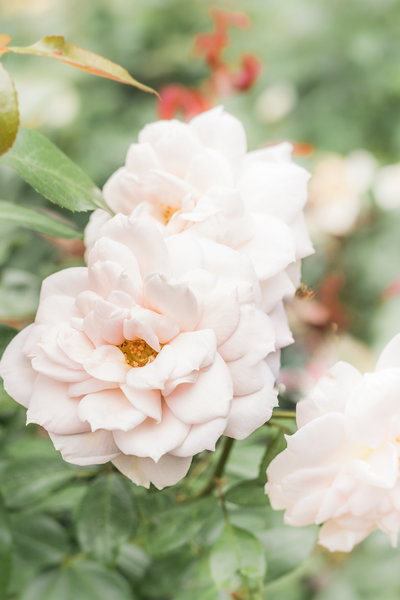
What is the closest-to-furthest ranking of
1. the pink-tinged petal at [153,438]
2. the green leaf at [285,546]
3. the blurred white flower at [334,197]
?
the pink-tinged petal at [153,438]
the green leaf at [285,546]
the blurred white flower at [334,197]

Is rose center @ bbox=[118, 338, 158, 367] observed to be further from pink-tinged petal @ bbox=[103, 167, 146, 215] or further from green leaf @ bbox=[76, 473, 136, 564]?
green leaf @ bbox=[76, 473, 136, 564]

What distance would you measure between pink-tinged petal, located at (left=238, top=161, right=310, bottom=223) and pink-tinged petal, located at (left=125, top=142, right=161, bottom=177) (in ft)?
0.20

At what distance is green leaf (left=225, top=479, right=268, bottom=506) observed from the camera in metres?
0.49

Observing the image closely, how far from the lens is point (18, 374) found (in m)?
0.39

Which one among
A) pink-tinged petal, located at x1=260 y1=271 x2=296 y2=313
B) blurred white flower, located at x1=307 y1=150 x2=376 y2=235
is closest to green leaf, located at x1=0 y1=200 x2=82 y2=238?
pink-tinged petal, located at x1=260 y1=271 x2=296 y2=313

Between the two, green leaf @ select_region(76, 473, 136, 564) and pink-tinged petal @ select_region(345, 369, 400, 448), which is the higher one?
pink-tinged petal @ select_region(345, 369, 400, 448)

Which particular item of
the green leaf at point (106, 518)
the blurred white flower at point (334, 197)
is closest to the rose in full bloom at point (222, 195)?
the green leaf at point (106, 518)

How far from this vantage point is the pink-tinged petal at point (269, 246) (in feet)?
1.34

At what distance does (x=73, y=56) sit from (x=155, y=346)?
179mm

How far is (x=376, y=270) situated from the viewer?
162 cm

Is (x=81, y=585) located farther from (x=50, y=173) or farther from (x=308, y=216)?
(x=308, y=216)

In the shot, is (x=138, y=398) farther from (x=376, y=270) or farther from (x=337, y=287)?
(x=376, y=270)

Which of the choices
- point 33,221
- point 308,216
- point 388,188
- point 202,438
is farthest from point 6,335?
point 388,188

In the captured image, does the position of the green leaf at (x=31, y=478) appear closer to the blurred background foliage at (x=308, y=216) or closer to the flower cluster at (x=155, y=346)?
the blurred background foliage at (x=308, y=216)
